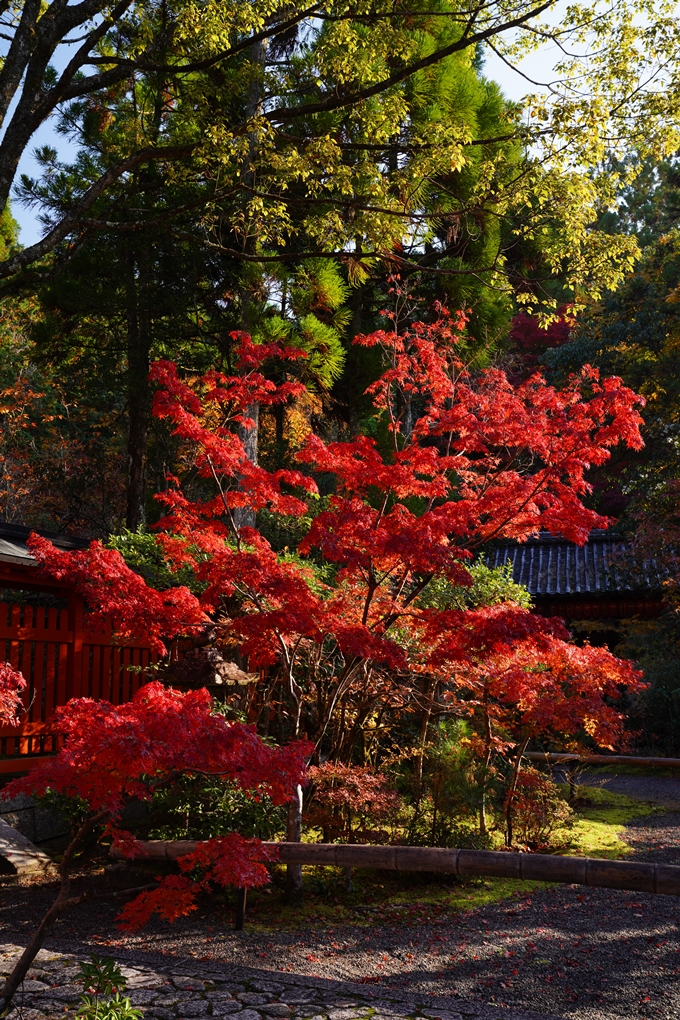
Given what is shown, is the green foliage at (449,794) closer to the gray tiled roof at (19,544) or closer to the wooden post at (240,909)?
the wooden post at (240,909)

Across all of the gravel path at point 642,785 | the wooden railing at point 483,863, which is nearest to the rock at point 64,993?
the wooden railing at point 483,863

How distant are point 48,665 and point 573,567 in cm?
1282

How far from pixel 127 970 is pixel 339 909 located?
2108 mm

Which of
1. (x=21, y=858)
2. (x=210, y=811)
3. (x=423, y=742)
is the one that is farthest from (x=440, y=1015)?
(x=21, y=858)

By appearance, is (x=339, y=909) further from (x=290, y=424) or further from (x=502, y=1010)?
(x=290, y=424)

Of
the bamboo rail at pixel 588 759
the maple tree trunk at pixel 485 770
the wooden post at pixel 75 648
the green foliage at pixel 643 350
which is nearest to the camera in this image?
the maple tree trunk at pixel 485 770

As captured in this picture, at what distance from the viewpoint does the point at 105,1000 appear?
381cm

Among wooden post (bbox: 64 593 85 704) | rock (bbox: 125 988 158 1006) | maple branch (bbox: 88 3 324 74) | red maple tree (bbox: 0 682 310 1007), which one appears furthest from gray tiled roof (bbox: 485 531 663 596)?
rock (bbox: 125 988 158 1006)

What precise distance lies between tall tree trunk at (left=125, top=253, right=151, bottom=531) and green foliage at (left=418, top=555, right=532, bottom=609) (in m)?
5.72

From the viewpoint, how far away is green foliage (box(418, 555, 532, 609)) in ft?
30.1

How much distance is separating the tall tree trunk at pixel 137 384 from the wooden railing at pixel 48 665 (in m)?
4.69

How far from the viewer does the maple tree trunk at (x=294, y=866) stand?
6.20 meters

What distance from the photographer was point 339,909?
20.2ft

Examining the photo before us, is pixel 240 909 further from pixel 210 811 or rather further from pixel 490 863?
pixel 490 863
